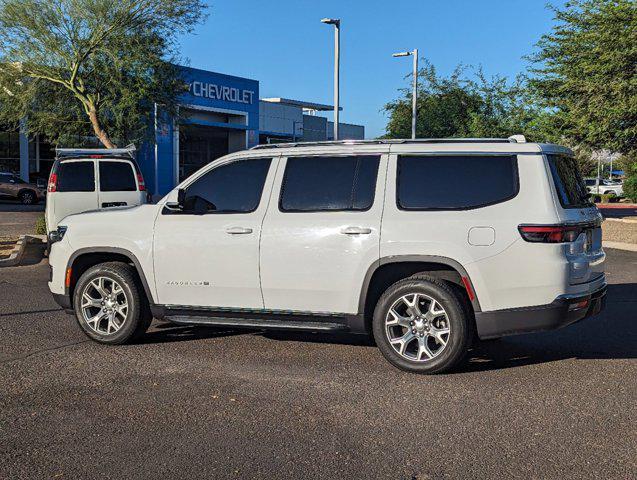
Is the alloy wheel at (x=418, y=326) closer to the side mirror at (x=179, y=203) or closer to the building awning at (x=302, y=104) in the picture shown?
the side mirror at (x=179, y=203)

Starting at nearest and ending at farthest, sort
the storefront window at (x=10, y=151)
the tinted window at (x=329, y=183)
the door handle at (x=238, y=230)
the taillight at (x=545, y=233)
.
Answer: the taillight at (x=545, y=233), the tinted window at (x=329, y=183), the door handle at (x=238, y=230), the storefront window at (x=10, y=151)

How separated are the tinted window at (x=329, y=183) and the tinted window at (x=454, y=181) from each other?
0.97 ft

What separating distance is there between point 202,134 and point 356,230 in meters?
48.6

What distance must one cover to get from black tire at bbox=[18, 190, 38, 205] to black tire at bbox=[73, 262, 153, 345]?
30.8 meters

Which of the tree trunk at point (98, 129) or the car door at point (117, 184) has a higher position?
the tree trunk at point (98, 129)

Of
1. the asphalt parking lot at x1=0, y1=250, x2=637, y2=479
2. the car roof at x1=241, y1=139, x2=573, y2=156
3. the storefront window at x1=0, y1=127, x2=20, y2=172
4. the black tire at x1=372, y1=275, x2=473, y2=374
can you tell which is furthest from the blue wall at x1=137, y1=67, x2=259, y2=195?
the black tire at x1=372, y1=275, x2=473, y2=374

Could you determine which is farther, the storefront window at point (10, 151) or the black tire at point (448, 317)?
the storefront window at point (10, 151)

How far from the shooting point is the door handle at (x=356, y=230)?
6.35 m

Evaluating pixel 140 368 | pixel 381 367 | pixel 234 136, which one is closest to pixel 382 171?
pixel 381 367

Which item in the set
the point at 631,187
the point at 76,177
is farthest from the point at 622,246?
the point at 631,187

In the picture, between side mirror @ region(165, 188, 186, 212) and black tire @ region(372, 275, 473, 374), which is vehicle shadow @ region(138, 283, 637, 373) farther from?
side mirror @ region(165, 188, 186, 212)

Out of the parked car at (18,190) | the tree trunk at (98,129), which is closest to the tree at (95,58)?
the tree trunk at (98,129)

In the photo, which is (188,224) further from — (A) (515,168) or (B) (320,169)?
(A) (515,168)

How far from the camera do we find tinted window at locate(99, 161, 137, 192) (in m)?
13.5
